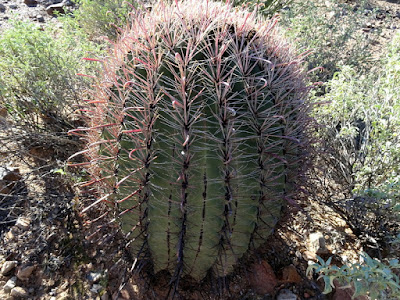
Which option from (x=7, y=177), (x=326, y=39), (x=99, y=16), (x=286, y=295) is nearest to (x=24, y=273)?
(x=7, y=177)

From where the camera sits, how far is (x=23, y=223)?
8.61ft

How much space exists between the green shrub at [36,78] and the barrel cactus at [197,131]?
167cm

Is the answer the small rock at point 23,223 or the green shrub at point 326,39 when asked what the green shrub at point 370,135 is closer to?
the green shrub at point 326,39

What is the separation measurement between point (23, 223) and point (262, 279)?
1935 millimetres

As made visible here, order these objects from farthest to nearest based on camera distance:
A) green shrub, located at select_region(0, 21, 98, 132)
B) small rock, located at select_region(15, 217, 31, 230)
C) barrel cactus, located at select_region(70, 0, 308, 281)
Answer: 1. green shrub, located at select_region(0, 21, 98, 132)
2. small rock, located at select_region(15, 217, 31, 230)
3. barrel cactus, located at select_region(70, 0, 308, 281)

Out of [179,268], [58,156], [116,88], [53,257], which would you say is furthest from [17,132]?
[179,268]

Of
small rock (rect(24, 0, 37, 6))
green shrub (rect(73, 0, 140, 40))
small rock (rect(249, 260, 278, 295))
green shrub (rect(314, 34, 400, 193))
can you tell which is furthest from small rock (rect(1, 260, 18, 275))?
small rock (rect(24, 0, 37, 6))

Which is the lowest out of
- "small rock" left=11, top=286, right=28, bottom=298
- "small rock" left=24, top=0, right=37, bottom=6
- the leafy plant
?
"small rock" left=24, top=0, right=37, bottom=6

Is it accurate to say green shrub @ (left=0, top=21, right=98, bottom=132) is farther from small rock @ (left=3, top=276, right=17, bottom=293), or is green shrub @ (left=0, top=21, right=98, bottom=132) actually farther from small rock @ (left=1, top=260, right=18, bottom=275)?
small rock @ (left=3, top=276, right=17, bottom=293)

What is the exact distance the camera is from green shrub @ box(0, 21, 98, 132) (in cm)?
313

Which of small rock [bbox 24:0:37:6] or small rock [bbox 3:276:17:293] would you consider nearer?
small rock [bbox 3:276:17:293]

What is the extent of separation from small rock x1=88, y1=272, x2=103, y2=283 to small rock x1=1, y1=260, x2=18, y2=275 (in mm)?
581

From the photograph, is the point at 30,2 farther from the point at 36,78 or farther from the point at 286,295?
the point at 286,295

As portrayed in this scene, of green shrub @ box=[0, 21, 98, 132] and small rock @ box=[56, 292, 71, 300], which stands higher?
green shrub @ box=[0, 21, 98, 132]
